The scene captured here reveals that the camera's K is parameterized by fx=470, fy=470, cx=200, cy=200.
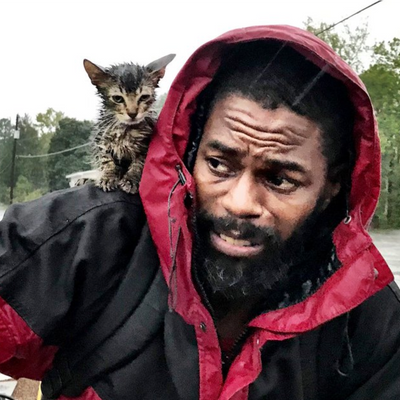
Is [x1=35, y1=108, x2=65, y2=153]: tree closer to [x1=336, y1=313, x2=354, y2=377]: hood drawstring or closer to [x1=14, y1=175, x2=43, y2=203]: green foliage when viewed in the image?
[x1=14, y1=175, x2=43, y2=203]: green foliage

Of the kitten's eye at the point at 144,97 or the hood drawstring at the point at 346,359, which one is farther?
the kitten's eye at the point at 144,97

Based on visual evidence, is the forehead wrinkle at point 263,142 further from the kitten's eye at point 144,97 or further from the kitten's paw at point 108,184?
the kitten's eye at point 144,97

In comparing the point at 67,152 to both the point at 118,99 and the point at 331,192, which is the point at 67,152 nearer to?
the point at 118,99

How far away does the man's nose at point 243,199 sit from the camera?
1.10m

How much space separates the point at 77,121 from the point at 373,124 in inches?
44.2

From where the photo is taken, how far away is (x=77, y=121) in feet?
5.95

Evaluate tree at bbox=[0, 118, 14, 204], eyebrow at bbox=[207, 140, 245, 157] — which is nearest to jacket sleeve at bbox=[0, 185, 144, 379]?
eyebrow at bbox=[207, 140, 245, 157]

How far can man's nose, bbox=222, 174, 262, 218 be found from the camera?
1.10 m

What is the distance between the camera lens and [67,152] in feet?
5.85

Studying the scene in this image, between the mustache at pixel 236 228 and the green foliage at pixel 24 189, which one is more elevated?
the mustache at pixel 236 228

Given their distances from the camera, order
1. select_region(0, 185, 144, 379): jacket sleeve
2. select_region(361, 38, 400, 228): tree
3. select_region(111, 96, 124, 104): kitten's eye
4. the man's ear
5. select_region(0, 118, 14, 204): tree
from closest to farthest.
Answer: select_region(0, 185, 144, 379): jacket sleeve, the man's ear, select_region(111, 96, 124, 104): kitten's eye, select_region(0, 118, 14, 204): tree, select_region(361, 38, 400, 228): tree

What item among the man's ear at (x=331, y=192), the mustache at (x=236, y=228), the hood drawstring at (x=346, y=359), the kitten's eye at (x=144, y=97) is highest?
the kitten's eye at (x=144, y=97)

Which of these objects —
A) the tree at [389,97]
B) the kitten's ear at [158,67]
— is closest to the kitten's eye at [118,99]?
the kitten's ear at [158,67]

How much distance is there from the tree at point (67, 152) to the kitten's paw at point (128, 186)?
32 cm
